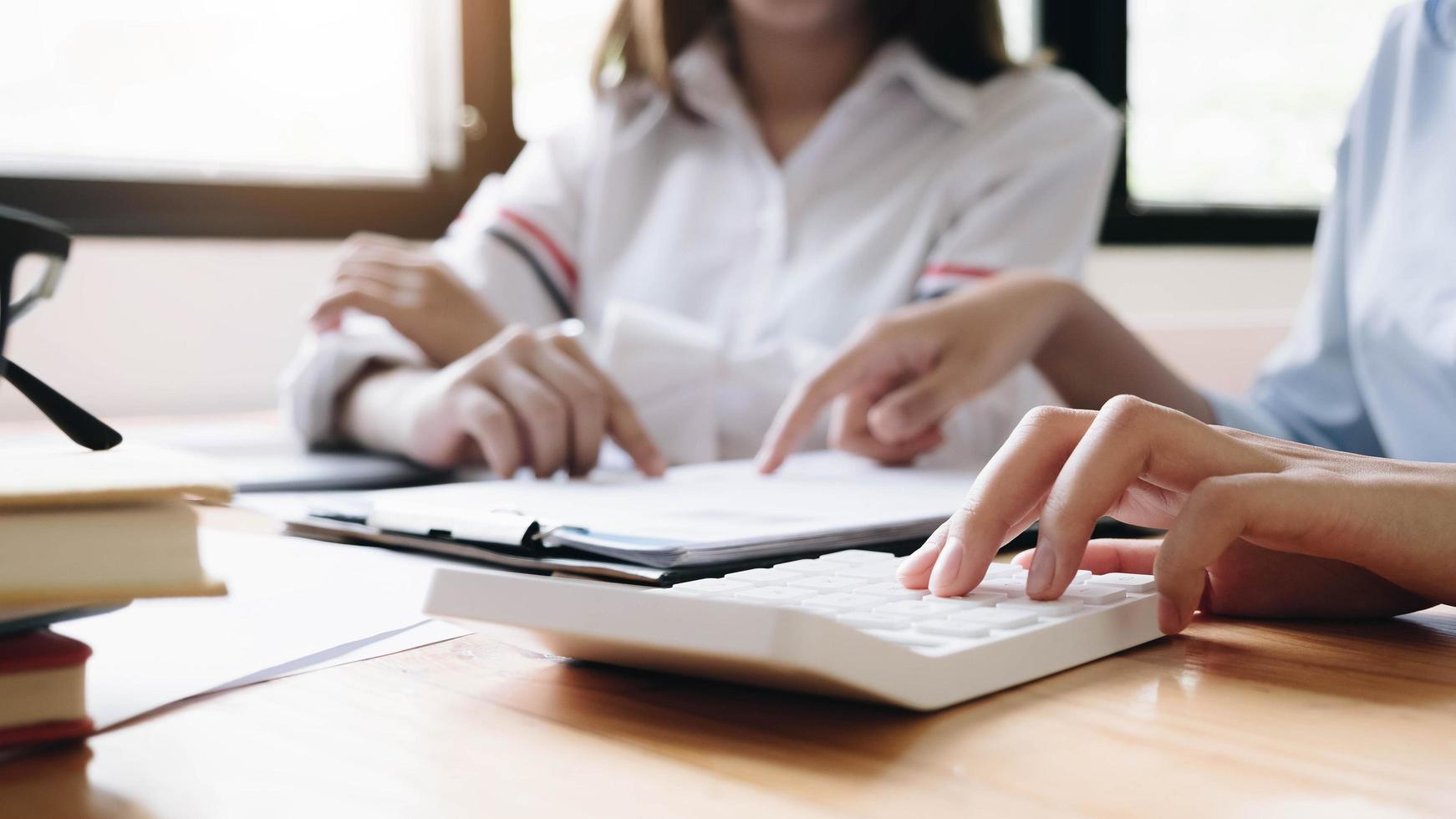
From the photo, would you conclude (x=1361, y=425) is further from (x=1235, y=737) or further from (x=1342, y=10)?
(x=1342, y=10)

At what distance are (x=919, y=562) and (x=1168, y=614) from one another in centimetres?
8

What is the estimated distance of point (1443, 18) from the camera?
690mm

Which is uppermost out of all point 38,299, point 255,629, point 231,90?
point 231,90

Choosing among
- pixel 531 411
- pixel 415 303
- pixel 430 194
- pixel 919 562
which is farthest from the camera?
pixel 430 194

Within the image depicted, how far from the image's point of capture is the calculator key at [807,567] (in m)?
0.42

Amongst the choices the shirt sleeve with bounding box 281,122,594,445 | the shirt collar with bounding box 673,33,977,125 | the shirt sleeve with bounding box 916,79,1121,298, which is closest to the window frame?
the shirt sleeve with bounding box 281,122,594,445

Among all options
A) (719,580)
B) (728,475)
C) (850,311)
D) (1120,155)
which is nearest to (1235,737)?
(719,580)

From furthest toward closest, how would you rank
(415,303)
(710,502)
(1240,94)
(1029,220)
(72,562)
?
(1240,94) < (1029,220) < (415,303) < (710,502) < (72,562)

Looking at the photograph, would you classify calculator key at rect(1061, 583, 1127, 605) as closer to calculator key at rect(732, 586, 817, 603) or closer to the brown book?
calculator key at rect(732, 586, 817, 603)

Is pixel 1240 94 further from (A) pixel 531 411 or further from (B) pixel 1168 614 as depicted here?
(B) pixel 1168 614

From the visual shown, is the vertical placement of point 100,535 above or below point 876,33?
below

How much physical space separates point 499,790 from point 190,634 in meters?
0.20

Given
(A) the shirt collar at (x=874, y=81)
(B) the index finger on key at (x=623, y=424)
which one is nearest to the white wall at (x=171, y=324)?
(A) the shirt collar at (x=874, y=81)

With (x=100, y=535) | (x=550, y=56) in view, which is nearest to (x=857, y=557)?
(x=100, y=535)
